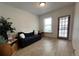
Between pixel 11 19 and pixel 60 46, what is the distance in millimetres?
2291

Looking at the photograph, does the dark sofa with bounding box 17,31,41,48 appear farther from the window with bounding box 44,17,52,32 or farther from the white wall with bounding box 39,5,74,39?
the white wall with bounding box 39,5,74,39

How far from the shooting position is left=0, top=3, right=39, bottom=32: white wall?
2.91 metres

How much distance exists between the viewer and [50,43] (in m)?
3.55

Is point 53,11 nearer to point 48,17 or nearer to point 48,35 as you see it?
point 48,17

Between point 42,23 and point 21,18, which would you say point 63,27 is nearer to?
point 42,23

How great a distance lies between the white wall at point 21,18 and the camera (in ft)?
9.53

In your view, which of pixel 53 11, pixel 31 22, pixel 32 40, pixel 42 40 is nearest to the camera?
pixel 53 11

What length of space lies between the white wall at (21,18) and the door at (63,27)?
954mm

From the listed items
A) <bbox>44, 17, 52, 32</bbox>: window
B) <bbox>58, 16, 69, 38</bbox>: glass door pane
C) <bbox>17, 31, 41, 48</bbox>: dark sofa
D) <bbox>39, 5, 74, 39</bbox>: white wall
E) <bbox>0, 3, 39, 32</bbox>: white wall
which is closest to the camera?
<bbox>39, 5, 74, 39</bbox>: white wall

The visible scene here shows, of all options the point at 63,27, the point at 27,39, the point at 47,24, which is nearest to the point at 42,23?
the point at 47,24

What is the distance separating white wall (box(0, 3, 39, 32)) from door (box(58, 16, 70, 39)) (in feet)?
3.13

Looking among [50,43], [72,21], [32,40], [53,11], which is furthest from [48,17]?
[32,40]

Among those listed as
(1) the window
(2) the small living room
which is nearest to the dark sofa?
(2) the small living room

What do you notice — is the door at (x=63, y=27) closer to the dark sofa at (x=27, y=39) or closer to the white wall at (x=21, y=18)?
the white wall at (x=21, y=18)
